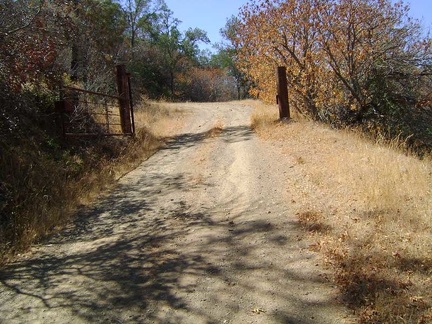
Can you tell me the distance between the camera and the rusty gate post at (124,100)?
40.3 ft

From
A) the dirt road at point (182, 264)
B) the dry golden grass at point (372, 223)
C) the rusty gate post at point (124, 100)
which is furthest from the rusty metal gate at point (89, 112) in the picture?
the dry golden grass at point (372, 223)

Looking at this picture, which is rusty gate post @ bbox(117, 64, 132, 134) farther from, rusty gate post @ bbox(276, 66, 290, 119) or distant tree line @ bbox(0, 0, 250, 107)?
rusty gate post @ bbox(276, 66, 290, 119)

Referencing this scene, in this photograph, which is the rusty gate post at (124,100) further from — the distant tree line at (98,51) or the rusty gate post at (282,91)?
the rusty gate post at (282,91)

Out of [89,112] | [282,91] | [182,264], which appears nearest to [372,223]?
[182,264]

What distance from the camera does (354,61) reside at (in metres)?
A: 12.3

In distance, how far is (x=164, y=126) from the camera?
1638 cm

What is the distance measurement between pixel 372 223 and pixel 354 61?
8912 mm

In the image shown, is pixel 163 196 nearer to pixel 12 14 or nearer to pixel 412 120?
pixel 12 14

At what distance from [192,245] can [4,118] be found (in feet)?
16.6

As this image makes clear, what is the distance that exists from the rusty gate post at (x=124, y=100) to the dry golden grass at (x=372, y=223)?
6.25m

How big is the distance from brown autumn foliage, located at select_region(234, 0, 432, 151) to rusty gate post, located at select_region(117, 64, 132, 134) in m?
4.91

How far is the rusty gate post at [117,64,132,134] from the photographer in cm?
1230

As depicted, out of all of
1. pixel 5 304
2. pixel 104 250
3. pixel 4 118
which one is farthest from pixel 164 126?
pixel 5 304

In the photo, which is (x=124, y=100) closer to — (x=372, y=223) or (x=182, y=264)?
(x=182, y=264)
